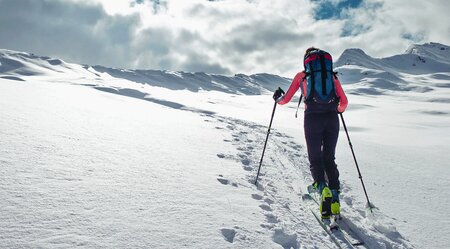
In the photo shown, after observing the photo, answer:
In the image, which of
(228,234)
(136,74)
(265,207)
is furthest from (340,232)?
(136,74)

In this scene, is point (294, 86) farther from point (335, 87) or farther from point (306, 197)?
point (306, 197)

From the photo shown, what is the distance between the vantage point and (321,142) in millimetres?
5141

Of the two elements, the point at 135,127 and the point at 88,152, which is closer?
the point at 88,152

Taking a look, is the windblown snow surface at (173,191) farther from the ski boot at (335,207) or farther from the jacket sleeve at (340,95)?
the jacket sleeve at (340,95)

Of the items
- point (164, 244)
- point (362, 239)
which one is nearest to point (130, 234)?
point (164, 244)

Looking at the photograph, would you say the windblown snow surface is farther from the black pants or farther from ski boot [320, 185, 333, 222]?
the black pants

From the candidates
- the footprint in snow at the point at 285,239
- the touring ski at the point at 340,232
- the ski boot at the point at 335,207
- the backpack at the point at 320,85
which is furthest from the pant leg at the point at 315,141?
the footprint in snow at the point at 285,239

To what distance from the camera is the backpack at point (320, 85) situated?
4996 millimetres

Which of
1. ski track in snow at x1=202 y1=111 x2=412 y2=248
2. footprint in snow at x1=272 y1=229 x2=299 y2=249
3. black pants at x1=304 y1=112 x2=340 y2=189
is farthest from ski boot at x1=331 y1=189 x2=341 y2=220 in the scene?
footprint in snow at x1=272 y1=229 x2=299 y2=249

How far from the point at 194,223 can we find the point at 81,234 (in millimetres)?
1160

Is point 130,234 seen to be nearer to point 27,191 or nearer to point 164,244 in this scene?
point 164,244

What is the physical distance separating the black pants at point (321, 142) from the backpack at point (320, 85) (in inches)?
5.3

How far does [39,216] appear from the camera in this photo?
315cm

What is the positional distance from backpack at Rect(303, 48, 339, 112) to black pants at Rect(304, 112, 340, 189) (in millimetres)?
135
